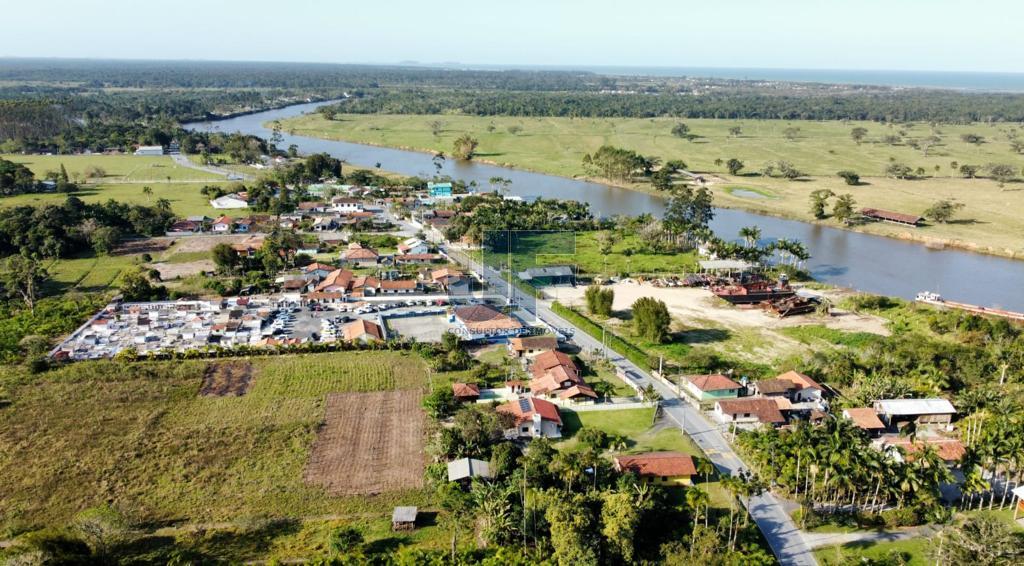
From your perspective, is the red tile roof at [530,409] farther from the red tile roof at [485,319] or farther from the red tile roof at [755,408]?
the red tile roof at [485,319]

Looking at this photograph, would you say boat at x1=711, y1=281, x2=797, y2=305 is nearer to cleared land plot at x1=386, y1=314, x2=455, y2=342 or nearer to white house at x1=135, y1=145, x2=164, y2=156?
cleared land plot at x1=386, y1=314, x2=455, y2=342

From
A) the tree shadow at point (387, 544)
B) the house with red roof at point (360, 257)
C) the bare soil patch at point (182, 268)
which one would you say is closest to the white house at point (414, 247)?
the house with red roof at point (360, 257)

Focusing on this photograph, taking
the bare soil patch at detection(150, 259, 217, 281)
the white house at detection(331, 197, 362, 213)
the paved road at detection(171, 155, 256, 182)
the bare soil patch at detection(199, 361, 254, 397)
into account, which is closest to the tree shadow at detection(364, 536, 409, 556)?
the bare soil patch at detection(199, 361, 254, 397)

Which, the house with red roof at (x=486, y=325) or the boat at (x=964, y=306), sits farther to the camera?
the boat at (x=964, y=306)

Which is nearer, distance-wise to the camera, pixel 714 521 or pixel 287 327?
pixel 714 521

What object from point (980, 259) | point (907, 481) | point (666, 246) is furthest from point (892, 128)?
point (907, 481)

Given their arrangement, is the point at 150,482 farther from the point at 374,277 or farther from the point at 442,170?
the point at 442,170
